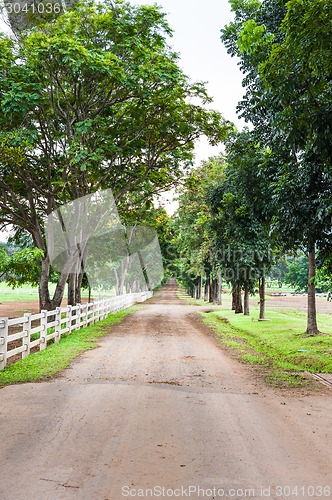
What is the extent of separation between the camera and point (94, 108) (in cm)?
1677

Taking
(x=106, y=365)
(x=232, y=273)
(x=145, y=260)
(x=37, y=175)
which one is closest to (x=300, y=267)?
(x=145, y=260)

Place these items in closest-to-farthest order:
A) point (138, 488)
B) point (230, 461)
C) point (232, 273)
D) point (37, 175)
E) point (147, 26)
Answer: point (138, 488) → point (230, 461) → point (147, 26) → point (37, 175) → point (232, 273)

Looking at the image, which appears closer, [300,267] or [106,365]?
[106,365]

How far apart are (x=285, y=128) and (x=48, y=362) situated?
292 inches

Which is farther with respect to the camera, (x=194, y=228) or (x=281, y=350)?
(x=194, y=228)

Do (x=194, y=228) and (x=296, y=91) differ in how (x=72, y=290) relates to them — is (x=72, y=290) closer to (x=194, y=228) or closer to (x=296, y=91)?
(x=296, y=91)

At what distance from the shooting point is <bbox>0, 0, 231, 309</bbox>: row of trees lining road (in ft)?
44.3

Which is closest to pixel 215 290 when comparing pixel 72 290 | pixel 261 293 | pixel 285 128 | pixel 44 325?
pixel 261 293

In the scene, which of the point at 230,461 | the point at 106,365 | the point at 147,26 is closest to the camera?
the point at 230,461

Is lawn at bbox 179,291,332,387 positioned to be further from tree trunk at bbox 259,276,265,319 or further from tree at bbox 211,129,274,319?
tree at bbox 211,129,274,319

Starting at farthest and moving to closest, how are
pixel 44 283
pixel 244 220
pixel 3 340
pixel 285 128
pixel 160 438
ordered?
pixel 244 220 < pixel 44 283 < pixel 3 340 < pixel 285 128 < pixel 160 438

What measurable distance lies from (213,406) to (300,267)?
91948mm

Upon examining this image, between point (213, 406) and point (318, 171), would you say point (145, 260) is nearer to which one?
point (318, 171)

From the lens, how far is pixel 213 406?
21.7ft
